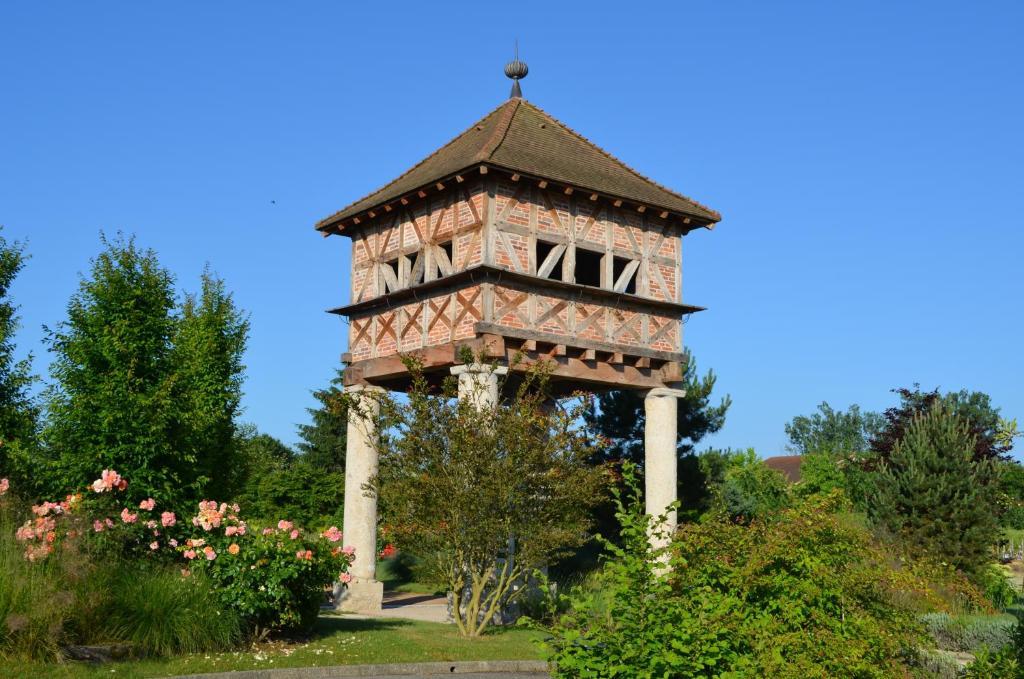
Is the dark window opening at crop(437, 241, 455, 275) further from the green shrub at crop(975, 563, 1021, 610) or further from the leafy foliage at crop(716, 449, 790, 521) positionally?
the green shrub at crop(975, 563, 1021, 610)

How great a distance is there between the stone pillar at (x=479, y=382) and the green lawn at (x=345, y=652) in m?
3.30

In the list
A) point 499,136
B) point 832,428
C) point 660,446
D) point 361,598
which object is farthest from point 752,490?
point 832,428

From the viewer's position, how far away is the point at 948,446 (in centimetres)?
1983

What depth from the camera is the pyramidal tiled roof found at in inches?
720

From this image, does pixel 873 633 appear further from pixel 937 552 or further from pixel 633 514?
pixel 937 552

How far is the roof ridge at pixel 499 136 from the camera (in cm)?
1761

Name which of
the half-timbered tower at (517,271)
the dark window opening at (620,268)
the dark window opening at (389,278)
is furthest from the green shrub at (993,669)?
the dark window opening at (389,278)

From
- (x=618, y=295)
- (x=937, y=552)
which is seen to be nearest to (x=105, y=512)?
(x=618, y=295)

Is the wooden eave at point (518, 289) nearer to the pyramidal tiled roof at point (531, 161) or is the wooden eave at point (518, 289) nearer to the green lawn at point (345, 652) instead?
the pyramidal tiled roof at point (531, 161)

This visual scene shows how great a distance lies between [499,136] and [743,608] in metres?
12.5

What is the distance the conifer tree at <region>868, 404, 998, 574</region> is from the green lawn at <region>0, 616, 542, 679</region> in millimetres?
8724

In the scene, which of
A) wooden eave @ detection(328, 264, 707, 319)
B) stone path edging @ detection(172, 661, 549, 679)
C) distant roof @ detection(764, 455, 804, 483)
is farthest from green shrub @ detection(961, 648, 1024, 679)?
distant roof @ detection(764, 455, 804, 483)

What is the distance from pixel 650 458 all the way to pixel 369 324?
6.10m

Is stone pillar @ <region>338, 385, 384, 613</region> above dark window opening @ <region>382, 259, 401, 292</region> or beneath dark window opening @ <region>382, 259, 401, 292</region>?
beneath
